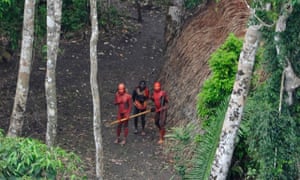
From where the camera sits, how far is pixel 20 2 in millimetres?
14680

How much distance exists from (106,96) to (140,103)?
2.45 meters

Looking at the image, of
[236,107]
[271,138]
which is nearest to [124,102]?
[236,107]

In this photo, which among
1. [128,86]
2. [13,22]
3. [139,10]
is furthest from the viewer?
[139,10]

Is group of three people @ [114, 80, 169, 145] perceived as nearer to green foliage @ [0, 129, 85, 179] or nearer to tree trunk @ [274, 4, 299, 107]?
green foliage @ [0, 129, 85, 179]

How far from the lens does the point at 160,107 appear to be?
14.0 meters

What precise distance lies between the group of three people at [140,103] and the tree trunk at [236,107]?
10.6 ft

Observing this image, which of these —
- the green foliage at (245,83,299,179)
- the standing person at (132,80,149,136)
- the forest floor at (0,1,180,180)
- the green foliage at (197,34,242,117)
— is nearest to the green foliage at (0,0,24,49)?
the forest floor at (0,1,180,180)

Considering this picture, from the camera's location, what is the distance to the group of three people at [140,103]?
13.7m

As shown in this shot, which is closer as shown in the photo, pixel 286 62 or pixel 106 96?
pixel 286 62

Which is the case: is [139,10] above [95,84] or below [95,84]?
above

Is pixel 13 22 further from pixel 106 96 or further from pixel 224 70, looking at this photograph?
pixel 224 70

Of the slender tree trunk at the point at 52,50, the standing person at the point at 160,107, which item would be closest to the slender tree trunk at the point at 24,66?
the slender tree trunk at the point at 52,50

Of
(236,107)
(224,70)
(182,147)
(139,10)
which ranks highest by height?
(139,10)

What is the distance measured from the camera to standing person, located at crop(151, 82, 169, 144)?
1384 cm
